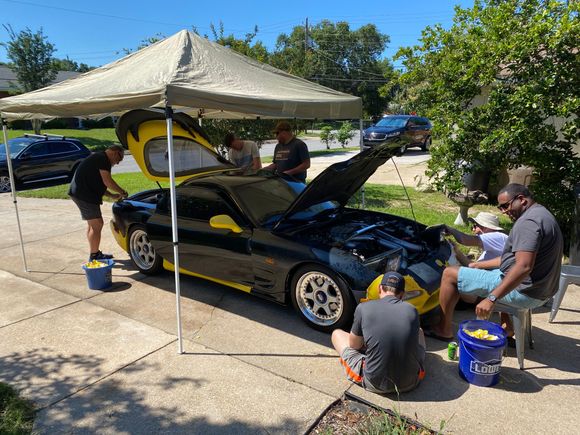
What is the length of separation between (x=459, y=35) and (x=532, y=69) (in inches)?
51.7

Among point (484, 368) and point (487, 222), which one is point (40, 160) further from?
point (484, 368)

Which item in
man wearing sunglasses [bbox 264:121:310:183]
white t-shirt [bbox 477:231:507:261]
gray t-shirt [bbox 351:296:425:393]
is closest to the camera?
gray t-shirt [bbox 351:296:425:393]

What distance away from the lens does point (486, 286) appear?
3438mm

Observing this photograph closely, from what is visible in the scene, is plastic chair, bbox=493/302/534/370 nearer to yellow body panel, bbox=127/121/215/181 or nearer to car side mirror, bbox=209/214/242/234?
car side mirror, bbox=209/214/242/234

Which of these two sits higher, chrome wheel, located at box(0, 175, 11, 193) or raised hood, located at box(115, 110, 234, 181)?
raised hood, located at box(115, 110, 234, 181)

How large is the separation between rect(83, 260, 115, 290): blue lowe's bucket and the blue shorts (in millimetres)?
3898

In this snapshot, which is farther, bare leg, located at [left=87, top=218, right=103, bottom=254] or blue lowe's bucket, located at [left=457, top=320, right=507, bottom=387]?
bare leg, located at [left=87, top=218, right=103, bottom=254]

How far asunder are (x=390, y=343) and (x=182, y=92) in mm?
2515

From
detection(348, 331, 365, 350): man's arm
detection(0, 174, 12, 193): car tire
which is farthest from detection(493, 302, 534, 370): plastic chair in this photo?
detection(0, 174, 12, 193): car tire

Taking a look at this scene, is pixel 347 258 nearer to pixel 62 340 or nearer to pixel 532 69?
pixel 62 340

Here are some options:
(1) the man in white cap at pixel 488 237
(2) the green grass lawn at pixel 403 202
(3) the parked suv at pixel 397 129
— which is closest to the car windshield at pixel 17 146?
(2) the green grass lawn at pixel 403 202

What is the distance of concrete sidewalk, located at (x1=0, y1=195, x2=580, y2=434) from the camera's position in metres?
2.86

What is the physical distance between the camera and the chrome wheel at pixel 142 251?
17.7 ft

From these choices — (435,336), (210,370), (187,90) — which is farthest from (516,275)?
(187,90)
